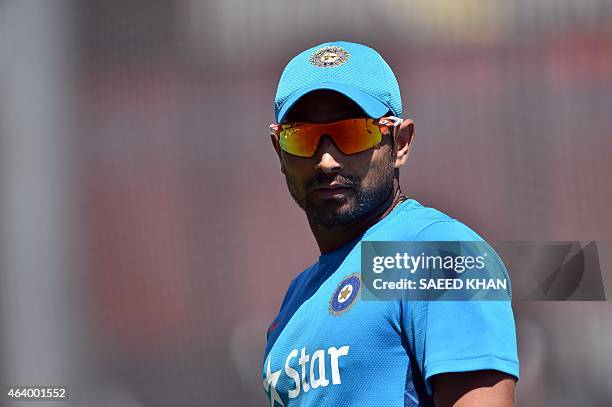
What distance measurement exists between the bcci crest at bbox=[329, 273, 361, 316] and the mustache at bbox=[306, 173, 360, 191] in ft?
0.63

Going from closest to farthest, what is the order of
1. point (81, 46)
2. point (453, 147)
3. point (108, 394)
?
point (453, 147)
point (108, 394)
point (81, 46)

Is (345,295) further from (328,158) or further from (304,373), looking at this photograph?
(328,158)

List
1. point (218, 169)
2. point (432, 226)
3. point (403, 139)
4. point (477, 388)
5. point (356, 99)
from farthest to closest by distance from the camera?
point (218, 169)
point (403, 139)
point (356, 99)
point (432, 226)
point (477, 388)

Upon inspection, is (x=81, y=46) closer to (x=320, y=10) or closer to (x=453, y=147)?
(x=320, y=10)

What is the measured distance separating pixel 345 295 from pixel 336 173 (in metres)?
0.26

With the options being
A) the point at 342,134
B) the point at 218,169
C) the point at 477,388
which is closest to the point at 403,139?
the point at 342,134

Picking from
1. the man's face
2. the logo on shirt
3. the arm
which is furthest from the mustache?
the arm

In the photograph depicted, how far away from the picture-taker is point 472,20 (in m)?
3.31

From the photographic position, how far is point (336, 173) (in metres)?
1.65

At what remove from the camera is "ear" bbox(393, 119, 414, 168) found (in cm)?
175

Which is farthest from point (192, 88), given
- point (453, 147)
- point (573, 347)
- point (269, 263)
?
point (573, 347)

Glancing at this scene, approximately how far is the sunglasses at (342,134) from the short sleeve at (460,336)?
0.40m

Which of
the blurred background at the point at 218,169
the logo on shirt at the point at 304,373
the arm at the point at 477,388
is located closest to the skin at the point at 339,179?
the logo on shirt at the point at 304,373

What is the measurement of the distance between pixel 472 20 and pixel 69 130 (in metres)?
1.72
